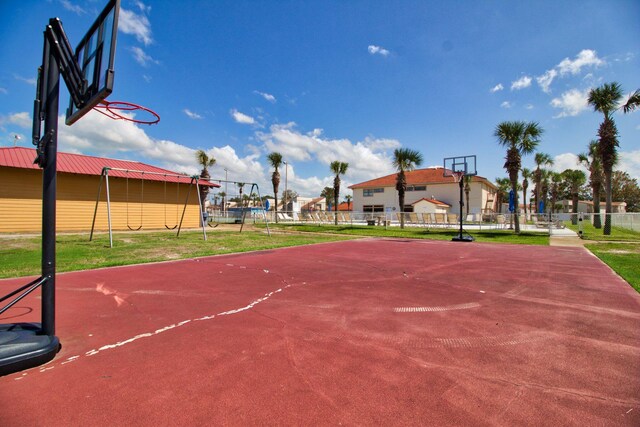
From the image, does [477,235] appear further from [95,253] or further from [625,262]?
[95,253]

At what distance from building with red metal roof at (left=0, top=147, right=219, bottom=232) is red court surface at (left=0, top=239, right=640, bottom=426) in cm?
1092

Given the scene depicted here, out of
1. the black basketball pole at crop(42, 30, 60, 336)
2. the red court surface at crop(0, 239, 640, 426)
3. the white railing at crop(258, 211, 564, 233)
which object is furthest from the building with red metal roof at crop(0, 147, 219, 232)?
the white railing at crop(258, 211, 564, 233)

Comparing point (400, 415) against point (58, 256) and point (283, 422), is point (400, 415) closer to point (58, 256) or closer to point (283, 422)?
point (283, 422)

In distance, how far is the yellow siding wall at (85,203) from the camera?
17.0 m

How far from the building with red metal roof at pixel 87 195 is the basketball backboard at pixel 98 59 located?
34.5 feet

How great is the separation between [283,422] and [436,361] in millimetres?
1780

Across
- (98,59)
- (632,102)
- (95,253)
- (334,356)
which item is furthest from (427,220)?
(98,59)

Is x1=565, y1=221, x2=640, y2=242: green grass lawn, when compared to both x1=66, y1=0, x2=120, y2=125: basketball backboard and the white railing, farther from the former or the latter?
x1=66, y1=0, x2=120, y2=125: basketball backboard

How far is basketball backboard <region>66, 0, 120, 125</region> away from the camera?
3527mm

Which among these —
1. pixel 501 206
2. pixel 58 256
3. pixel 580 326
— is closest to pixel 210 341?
pixel 580 326

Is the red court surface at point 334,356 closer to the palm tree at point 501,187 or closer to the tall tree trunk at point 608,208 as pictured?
the tall tree trunk at point 608,208

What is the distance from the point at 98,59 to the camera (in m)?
3.84

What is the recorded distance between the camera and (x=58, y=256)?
988cm

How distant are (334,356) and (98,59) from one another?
182 inches
